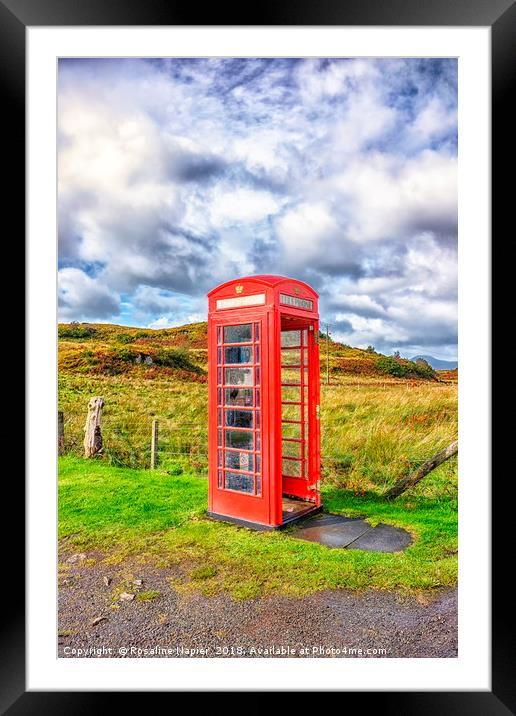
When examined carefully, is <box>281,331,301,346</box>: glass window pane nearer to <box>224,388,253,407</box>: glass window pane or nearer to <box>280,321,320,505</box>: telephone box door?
<box>280,321,320,505</box>: telephone box door

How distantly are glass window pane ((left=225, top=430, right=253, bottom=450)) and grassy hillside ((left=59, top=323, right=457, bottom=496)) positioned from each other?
1.57 metres

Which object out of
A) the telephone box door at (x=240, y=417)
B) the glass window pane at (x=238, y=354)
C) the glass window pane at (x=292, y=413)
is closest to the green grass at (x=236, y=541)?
the telephone box door at (x=240, y=417)

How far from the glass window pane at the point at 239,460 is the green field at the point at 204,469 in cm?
50

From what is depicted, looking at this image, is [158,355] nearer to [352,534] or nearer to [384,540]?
[352,534]

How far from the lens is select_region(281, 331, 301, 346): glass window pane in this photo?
4.31m

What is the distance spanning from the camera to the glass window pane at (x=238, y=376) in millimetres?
3602

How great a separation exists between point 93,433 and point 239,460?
2.77m

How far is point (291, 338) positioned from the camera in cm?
436

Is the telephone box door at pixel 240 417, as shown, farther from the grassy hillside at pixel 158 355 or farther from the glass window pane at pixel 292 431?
the grassy hillside at pixel 158 355

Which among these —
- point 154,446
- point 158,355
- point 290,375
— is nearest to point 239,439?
point 290,375
